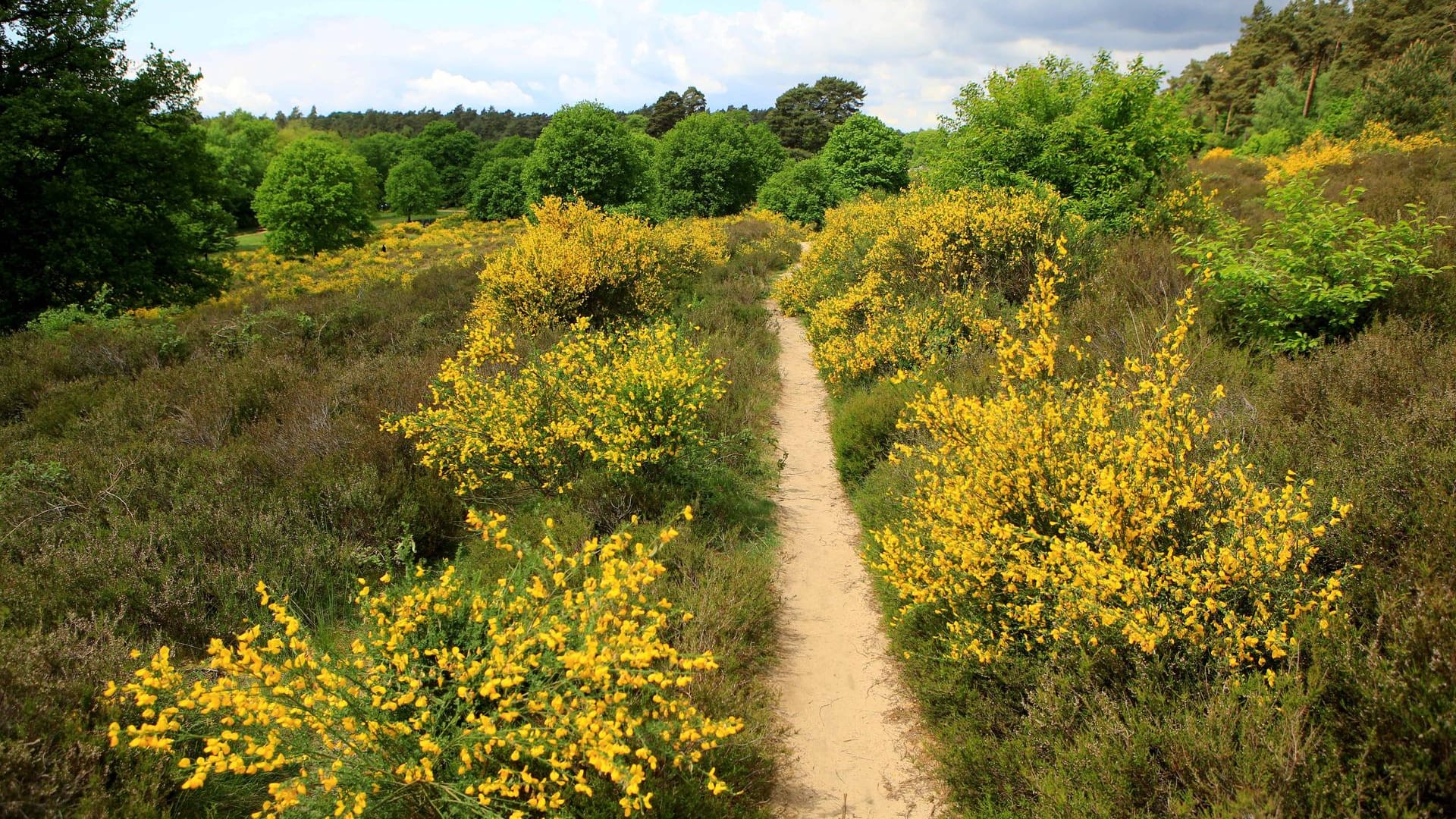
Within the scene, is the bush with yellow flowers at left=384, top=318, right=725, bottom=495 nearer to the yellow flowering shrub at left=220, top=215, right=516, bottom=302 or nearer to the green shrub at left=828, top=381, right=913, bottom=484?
the green shrub at left=828, top=381, right=913, bottom=484

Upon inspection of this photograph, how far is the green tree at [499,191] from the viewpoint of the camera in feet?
160

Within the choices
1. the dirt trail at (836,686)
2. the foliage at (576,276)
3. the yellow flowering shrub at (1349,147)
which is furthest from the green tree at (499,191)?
the dirt trail at (836,686)

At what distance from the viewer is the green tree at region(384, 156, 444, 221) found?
52.1 meters

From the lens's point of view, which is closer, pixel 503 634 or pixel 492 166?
pixel 503 634

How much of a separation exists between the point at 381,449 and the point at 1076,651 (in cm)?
580

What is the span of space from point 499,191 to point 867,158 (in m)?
31.3

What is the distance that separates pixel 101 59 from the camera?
14188 millimetres

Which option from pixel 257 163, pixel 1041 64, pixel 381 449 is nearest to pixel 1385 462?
pixel 381 449

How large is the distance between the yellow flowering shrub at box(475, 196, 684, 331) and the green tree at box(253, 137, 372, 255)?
81.1ft

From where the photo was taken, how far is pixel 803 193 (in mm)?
31688

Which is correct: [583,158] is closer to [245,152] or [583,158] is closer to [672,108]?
[245,152]

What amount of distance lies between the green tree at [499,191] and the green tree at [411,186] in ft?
16.8

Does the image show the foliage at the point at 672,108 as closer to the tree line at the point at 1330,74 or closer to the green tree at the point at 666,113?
the green tree at the point at 666,113

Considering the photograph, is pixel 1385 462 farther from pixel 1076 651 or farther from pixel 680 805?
pixel 680 805
